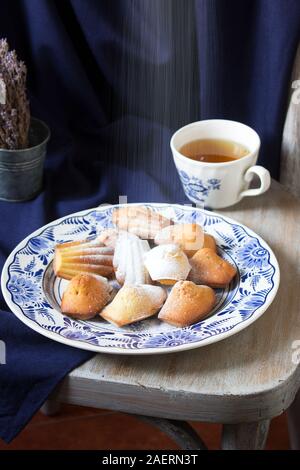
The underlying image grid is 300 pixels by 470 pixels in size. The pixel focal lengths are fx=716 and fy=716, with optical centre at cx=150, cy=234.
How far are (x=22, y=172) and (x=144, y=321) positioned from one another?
0.89 feet

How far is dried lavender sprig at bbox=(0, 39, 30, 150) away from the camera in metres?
0.78

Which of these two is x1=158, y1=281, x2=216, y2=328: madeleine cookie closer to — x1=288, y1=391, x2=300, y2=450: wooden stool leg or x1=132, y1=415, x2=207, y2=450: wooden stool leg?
x1=132, y1=415, x2=207, y2=450: wooden stool leg

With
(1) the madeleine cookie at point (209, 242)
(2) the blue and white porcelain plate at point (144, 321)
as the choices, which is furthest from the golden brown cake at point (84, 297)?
(1) the madeleine cookie at point (209, 242)

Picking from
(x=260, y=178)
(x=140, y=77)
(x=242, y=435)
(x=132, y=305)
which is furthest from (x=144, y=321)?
(x=140, y=77)

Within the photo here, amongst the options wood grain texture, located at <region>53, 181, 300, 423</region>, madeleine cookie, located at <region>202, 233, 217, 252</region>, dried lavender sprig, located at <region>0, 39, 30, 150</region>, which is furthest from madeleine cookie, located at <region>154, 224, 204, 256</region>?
dried lavender sprig, located at <region>0, 39, 30, 150</region>

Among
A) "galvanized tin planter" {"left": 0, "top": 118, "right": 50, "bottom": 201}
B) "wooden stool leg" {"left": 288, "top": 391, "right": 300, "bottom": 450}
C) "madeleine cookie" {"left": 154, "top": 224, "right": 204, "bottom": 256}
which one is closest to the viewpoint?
"madeleine cookie" {"left": 154, "top": 224, "right": 204, "bottom": 256}

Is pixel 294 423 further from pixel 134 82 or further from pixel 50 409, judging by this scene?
pixel 134 82

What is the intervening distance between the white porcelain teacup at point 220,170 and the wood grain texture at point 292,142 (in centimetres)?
5

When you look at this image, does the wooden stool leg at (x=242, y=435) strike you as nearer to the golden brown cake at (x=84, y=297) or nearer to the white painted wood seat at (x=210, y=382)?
the white painted wood seat at (x=210, y=382)

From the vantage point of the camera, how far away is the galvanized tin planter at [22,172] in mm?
809

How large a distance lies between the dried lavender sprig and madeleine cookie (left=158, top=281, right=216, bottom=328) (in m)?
0.29

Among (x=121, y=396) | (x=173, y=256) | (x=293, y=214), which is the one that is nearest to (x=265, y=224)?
(x=293, y=214)

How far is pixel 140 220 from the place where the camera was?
75 cm

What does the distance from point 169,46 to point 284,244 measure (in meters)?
0.30
